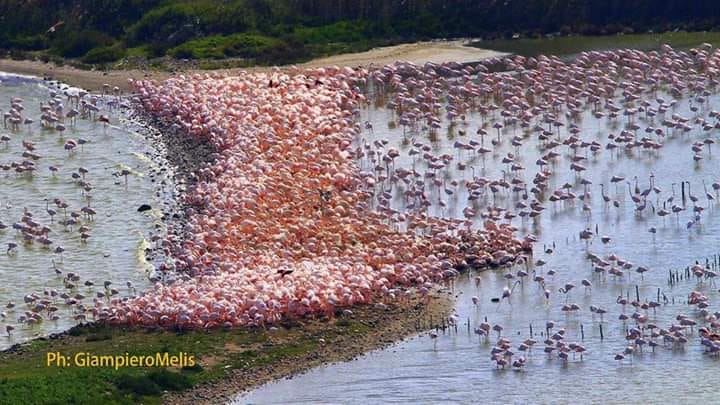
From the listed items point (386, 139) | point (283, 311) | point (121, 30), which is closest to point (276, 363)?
point (283, 311)

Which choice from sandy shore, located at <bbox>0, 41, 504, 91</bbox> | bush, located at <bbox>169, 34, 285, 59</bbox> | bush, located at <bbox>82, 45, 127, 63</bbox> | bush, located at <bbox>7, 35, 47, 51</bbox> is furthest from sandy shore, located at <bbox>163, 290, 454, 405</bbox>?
bush, located at <bbox>7, 35, 47, 51</bbox>

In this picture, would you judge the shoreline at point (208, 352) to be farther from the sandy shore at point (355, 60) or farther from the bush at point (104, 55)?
the bush at point (104, 55)

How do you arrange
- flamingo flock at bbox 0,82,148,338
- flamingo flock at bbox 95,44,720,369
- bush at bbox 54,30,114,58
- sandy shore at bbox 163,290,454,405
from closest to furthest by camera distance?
sandy shore at bbox 163,290,454,405 → flamingo flock at bbox 95,44,720,369 → flamingo flock at bbox 0,82,148,338 → bush at bbox 54,30,114,58

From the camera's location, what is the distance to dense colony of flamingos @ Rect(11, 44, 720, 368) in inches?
1284

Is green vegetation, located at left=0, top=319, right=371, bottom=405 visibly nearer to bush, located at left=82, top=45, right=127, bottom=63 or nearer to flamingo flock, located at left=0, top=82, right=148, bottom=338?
flamingo flock, located at left=0, top=82, right=148, bottom=338

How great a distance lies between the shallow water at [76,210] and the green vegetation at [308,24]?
694cm

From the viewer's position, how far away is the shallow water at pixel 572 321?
29.2 m

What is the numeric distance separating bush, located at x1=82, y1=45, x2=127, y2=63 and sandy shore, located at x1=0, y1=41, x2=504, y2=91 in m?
0.85

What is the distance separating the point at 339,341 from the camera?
3145 centimetres

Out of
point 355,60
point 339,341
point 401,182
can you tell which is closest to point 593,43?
point 355,60

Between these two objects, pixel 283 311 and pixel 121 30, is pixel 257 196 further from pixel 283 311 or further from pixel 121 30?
pixel 121 30

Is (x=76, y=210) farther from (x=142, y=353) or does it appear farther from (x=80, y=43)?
(x=80, y=43)

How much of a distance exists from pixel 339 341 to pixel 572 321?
4.33 meters

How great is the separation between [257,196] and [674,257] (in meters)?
9.05
